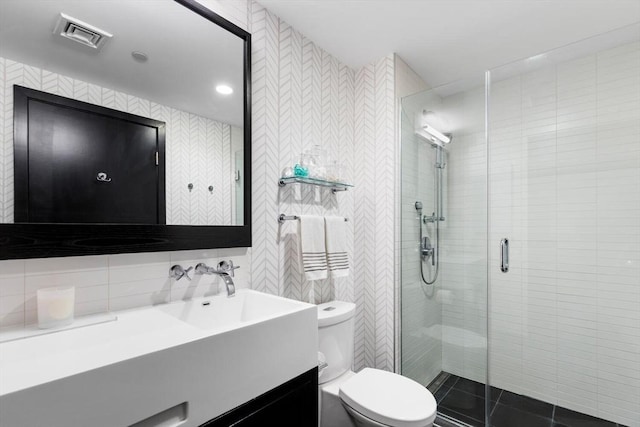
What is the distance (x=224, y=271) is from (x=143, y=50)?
94cm

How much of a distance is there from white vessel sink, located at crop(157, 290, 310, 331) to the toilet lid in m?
0.59

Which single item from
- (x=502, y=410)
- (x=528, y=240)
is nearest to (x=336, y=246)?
(x=528, y=240)

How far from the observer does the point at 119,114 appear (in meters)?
1.16

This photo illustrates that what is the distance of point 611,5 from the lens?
165cm

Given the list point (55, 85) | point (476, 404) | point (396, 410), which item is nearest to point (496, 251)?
point (476, 404)

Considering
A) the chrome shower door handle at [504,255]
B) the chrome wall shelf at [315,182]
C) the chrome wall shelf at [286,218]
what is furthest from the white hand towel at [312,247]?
the chrome shower door handle at [504,255]

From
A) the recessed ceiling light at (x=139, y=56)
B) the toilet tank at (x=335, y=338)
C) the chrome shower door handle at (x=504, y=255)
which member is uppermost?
the recessed ceiling light at (x=139, y=56)

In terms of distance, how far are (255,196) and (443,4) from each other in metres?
1.40

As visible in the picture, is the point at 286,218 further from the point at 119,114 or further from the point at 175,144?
the point at 119,114

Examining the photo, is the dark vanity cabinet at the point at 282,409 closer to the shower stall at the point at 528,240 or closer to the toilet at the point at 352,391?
the toilet at the point at 352,391

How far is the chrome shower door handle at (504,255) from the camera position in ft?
6.79

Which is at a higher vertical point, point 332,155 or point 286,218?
point 332,155

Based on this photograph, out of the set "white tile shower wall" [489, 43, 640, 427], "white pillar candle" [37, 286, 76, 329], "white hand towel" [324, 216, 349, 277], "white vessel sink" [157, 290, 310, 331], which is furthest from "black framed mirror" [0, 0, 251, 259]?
"white tile shower wall" [489, 43, 640, 427]

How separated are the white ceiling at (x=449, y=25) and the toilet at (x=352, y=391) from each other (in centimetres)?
162
